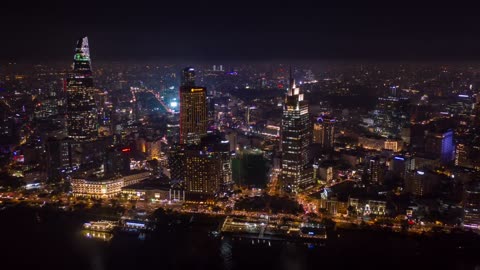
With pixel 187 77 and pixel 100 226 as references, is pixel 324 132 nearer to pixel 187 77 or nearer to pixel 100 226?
pixel 187 77

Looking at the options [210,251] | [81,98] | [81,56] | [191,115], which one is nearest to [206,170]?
[210,251]

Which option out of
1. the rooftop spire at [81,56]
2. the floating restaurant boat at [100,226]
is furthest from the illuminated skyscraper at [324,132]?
the floating restaurant boat at [100,226]

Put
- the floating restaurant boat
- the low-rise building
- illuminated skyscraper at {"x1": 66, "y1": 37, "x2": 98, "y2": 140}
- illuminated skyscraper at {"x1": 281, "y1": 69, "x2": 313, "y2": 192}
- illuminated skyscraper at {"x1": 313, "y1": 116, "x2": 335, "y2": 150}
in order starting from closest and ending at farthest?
1. the floating restaurant boat
2. the low-rise building
3. illuminated skyscraper at {"x1": 281, "y1": 69, "x2": 313, "y2": 192}
4. illuminated skyscraper at {"x1": 313, "y1": 116, "x2": 335, "y2": 150}
5. illuminated skyscraper at {"x1": 66, "y1": 37, "x2": 98, "y2": 140}

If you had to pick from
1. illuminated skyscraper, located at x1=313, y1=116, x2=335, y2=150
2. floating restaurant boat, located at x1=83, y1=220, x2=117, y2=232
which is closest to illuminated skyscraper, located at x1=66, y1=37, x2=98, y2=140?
floating restaurant boat, located at x1=83, y1=220, x2=117, y2=232

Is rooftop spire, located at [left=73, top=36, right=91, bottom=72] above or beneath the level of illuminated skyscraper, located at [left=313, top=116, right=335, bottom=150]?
above

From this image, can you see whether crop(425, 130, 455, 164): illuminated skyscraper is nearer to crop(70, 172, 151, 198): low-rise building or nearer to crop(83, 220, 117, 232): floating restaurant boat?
crop(70, 172, 151, 198): low-rise building
